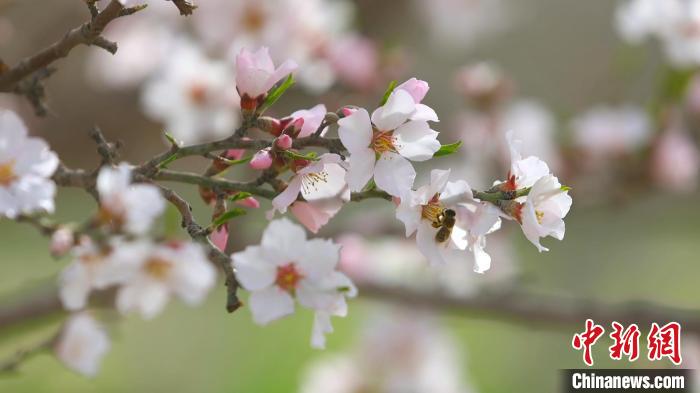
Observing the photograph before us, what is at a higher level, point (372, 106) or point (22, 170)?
point (372, 106)

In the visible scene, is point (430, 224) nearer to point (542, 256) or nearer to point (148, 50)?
point (148, 50)

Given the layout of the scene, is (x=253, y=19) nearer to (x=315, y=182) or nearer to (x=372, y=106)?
(x=372, y=106)

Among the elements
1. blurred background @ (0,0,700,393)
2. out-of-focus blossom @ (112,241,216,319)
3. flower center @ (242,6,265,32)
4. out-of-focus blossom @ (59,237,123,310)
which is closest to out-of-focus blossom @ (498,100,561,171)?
blurred background @ (0,0,700,393)

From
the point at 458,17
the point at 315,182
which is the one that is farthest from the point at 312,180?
the point at 458,17

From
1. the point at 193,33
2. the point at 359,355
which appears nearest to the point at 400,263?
the point at 359,355

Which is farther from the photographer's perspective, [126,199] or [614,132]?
[614,132]

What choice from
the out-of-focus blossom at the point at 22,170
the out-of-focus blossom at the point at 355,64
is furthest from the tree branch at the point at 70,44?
the out-of-focus blossom at the point at 355,64
